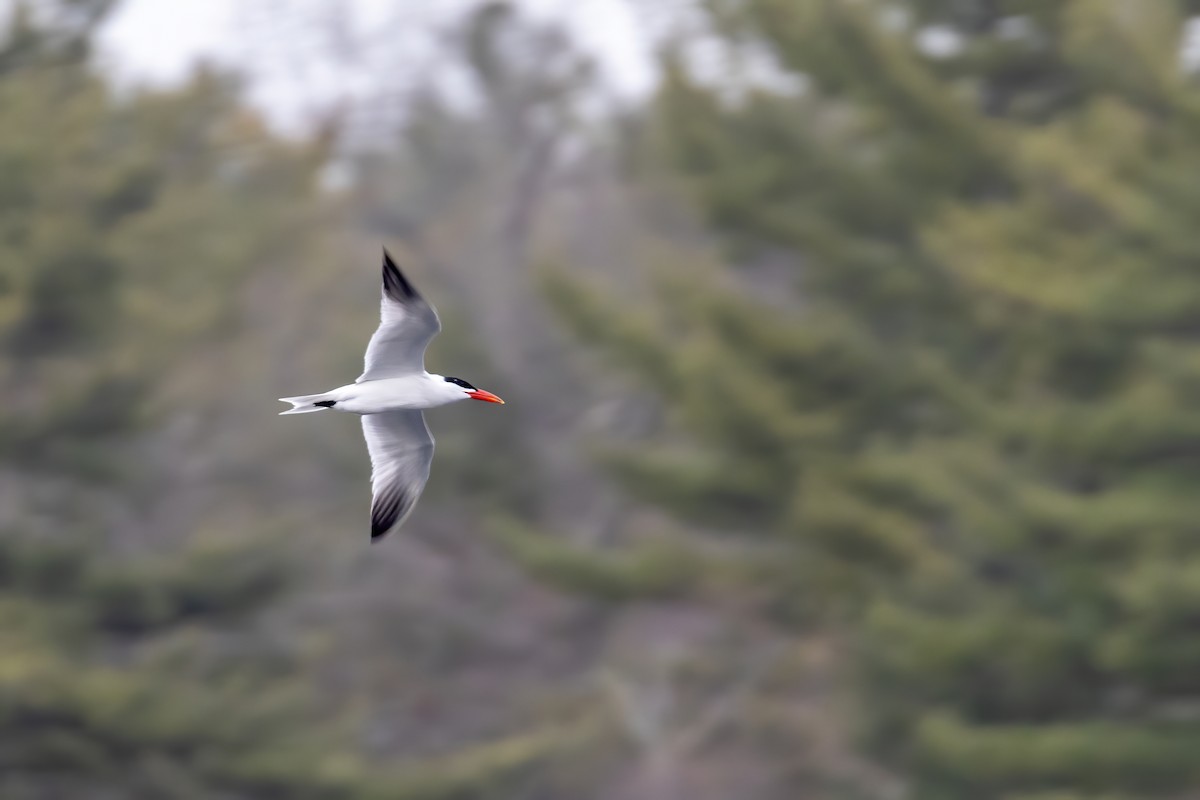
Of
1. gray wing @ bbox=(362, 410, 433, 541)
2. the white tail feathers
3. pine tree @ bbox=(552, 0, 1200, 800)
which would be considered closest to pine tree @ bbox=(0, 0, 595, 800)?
pine tree @ bbox=(552, 0, 1200, 800)

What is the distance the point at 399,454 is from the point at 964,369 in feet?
34.0

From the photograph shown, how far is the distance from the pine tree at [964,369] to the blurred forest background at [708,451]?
1.7 inches

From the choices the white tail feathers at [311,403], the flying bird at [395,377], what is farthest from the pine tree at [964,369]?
the white tail feathers at [311,403]

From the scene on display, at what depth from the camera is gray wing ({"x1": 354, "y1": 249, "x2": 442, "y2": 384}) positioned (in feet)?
24.8

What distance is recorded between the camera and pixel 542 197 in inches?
1151

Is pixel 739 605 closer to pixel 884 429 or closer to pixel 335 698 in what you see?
pixel 884 429

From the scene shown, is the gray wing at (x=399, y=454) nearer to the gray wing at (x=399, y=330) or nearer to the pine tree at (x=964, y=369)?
the gray wing at (x=399, y=330)

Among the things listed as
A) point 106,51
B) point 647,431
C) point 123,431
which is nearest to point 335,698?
point 647,431

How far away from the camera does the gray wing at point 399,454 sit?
8648 mm

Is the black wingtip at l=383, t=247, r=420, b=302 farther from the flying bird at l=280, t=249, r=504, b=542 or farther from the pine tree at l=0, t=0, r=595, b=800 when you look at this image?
the pine tree at l=0, t=0, r=595, b=800

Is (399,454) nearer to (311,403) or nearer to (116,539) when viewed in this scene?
(311,403)

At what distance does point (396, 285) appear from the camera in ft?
24.9


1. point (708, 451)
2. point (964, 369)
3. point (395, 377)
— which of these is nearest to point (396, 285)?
point (395, 377)

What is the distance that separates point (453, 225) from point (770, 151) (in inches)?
375
